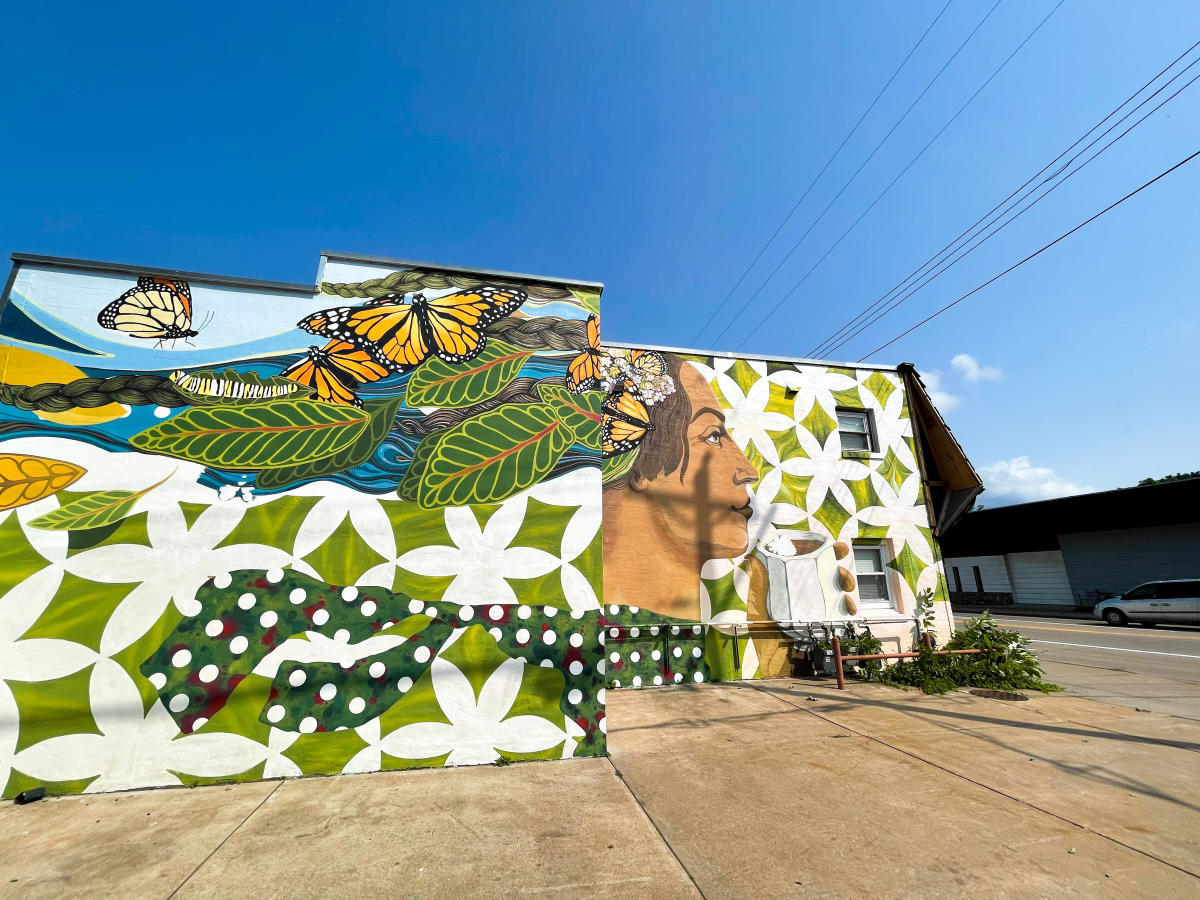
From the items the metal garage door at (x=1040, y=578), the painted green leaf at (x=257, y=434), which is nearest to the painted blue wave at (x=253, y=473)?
the painted green leaf at (x=257, y=434)

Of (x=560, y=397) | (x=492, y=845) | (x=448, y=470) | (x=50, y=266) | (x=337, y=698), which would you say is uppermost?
(x=50, y=266)

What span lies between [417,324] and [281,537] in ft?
9.37

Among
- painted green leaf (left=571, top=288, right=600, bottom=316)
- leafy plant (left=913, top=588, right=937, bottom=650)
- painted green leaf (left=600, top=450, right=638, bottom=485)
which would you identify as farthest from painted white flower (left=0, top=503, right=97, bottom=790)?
leafy plant (left=913, top=588, right=937, bottom=650)

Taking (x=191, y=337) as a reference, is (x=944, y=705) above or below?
below

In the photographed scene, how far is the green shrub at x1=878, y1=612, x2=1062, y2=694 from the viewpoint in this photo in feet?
27.2

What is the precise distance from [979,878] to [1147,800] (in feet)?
8.50

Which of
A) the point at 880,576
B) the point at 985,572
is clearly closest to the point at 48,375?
the point at 880,576

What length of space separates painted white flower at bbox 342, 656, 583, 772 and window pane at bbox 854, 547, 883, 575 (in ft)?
25.4

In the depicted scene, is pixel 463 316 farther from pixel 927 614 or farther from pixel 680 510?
pixel 927 614

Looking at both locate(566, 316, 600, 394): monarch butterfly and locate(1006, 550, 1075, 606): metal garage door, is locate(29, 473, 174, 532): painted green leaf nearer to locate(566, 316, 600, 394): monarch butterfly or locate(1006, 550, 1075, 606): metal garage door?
locate(566, 316, 600, 394): monarch butterfly

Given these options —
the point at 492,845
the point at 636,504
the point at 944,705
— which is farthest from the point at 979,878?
the point at 636,504

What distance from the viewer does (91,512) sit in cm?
483

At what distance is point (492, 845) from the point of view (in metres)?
3.47

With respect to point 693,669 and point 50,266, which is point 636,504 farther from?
point 50,266
